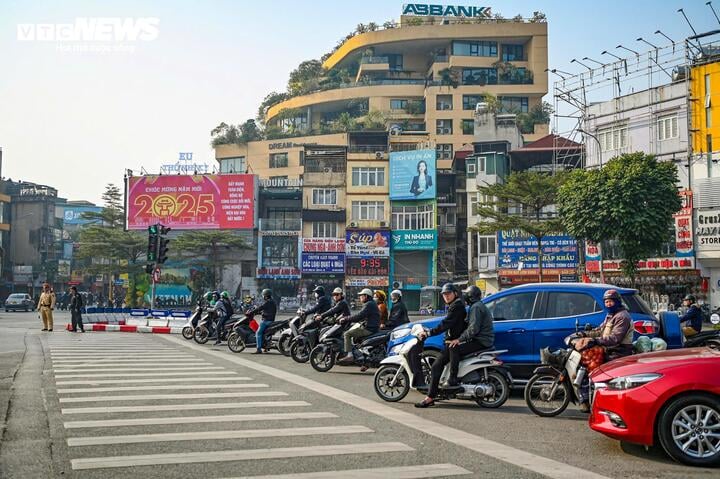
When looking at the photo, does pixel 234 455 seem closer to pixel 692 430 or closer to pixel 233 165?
pixel 692 430

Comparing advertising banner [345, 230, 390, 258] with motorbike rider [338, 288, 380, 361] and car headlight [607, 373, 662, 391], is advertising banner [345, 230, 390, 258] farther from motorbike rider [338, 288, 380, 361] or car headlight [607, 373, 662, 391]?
car headlight [607, 373, 662, 391]

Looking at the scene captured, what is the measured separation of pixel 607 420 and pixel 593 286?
4.34 m

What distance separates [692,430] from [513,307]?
4.76m

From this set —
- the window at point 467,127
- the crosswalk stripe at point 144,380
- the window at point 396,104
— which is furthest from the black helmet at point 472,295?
the window at point 396,104

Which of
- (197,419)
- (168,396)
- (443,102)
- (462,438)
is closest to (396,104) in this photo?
(443,102)

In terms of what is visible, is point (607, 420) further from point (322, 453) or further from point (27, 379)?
point (27, 379)

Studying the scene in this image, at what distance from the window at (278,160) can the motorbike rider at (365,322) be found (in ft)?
191

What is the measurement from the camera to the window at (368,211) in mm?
57944

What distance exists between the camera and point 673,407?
21.5 ft

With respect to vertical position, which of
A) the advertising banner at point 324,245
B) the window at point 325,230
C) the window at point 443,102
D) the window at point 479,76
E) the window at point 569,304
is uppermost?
the window at point 479,76

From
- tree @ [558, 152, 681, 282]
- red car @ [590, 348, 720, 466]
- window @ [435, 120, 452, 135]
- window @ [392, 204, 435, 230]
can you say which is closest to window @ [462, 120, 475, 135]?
window @ [435, 120, 452, 135]

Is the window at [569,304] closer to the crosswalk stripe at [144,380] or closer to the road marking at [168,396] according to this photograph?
the road marking at [168,396]

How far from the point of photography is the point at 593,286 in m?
11.0

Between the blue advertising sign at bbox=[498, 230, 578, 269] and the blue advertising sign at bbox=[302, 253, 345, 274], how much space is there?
13678 mm
